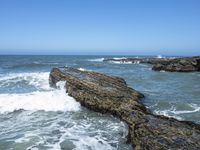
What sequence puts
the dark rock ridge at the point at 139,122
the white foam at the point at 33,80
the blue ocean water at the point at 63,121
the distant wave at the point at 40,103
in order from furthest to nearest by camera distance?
the white foam at the point at 33,80 < the distant wave at the point at 40,103 < the blue ocean water at the point at 63,121 < the dark rock ridge at the point at 139,122

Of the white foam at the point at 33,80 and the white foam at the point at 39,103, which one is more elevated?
the white foam at the point at 39,103

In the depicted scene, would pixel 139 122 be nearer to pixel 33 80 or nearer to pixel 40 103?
pixel 40 103

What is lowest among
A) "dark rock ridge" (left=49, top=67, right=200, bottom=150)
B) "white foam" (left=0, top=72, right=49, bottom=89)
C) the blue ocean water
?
"white foam" (left=0, top=72, right=49, bottom=89)

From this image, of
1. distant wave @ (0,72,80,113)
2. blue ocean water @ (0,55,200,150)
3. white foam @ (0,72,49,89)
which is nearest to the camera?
blue ocean water @ (0,55,200,150)

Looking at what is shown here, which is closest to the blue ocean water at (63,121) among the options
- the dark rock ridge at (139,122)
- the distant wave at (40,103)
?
the distant wave at (40,103)

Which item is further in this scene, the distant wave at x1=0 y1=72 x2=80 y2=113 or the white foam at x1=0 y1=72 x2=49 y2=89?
the white foam at x1=0 y1=72 x2=49 y2=89

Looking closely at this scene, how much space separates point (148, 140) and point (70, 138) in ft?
8.53

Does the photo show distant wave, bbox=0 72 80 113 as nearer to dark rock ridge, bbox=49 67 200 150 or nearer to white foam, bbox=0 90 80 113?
white foam, bbox=0 90 80 113

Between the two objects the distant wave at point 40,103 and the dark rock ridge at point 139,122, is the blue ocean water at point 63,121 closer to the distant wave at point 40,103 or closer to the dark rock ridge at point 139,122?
the distant wave at point 40,103

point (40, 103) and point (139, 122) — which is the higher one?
point (139, 122)

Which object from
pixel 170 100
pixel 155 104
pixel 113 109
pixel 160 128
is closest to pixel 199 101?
pixel 170 100

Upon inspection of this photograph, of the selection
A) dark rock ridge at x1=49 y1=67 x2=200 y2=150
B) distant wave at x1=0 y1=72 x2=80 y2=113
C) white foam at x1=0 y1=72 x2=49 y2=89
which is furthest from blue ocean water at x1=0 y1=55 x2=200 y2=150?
white foam at x1=0 y1=72 x2=49 y2=89

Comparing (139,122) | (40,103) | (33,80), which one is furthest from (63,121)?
(33,80)

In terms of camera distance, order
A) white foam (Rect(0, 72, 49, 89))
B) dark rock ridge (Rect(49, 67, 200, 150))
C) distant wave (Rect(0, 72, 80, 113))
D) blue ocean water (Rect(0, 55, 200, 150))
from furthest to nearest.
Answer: white foam (Rect(0, 72, 49, 89)), distant wave (Rect(0, 72, 80, 113)), blue ocean water (Rect(0, 55, 200, 150)), dark rock ridge (Rect(49, 67, 200, 150))
